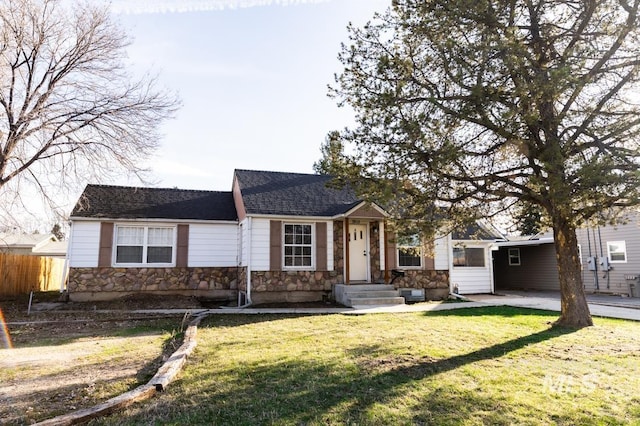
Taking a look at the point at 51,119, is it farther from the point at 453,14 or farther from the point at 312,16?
the point at 453,14

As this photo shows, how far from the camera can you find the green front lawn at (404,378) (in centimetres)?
366

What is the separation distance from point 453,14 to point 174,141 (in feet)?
32.1

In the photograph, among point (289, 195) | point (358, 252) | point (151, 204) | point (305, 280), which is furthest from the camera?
point (151, 204)

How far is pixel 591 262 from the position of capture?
59.3 feet

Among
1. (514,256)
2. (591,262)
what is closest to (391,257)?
(591,262)

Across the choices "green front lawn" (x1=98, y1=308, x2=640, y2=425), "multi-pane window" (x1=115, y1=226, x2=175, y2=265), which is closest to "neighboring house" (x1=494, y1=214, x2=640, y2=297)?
"green front lawn" (x1=98, y1=308, x2=640, y2=425)

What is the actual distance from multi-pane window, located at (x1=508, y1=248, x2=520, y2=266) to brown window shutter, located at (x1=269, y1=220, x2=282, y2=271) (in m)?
15.6

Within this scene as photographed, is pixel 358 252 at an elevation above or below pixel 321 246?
below

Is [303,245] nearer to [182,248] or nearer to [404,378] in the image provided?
[182,248]

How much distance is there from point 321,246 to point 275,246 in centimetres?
159

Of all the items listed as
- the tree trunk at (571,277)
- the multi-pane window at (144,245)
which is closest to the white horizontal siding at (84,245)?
the multi-pane window at (144,245)

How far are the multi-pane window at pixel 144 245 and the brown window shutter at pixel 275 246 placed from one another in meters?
3.69

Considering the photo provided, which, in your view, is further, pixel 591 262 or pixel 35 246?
pixel 35 246

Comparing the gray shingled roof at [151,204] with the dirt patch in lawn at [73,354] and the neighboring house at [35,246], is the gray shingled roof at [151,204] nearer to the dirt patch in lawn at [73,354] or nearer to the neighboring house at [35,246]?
the dirt patch in lawn at [73,354]
